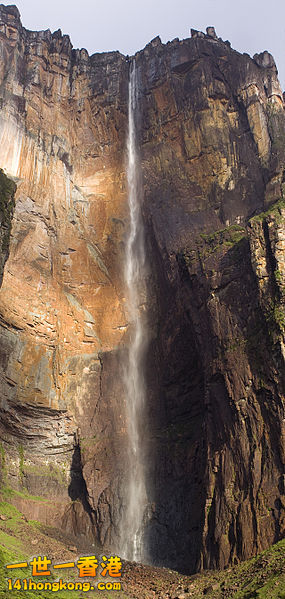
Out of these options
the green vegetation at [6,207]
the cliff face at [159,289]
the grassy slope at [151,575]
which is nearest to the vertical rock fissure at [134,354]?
the cliff face at [159,289]

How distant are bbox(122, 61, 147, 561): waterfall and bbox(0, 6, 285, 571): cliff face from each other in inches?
24.2

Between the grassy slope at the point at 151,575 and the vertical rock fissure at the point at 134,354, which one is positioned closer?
the grassy slope at the point at 151,575

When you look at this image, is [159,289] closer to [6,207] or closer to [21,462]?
[6,207]

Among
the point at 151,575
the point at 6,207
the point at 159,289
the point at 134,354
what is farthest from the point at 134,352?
the point at 151,575

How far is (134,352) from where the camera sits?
3144 centimetres

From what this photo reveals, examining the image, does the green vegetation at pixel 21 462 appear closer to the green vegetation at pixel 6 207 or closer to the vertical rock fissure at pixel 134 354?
the vertical rock fissure at pixel 134 354

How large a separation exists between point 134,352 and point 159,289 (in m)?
4.42

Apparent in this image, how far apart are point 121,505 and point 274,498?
31.0 ft

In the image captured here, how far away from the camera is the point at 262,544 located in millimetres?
18469

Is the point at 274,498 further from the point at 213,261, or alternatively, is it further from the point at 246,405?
the point at 213,261

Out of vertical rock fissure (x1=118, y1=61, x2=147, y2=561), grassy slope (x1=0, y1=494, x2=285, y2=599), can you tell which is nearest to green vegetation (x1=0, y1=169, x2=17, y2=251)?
vertical rock fissure (x1=118, y1=61, x2=147, y2=561)

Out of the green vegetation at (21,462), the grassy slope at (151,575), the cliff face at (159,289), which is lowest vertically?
the grassy slope at (151,575)

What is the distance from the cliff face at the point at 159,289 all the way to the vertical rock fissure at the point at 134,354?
1.95 ft

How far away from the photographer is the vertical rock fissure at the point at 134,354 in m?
25.3
